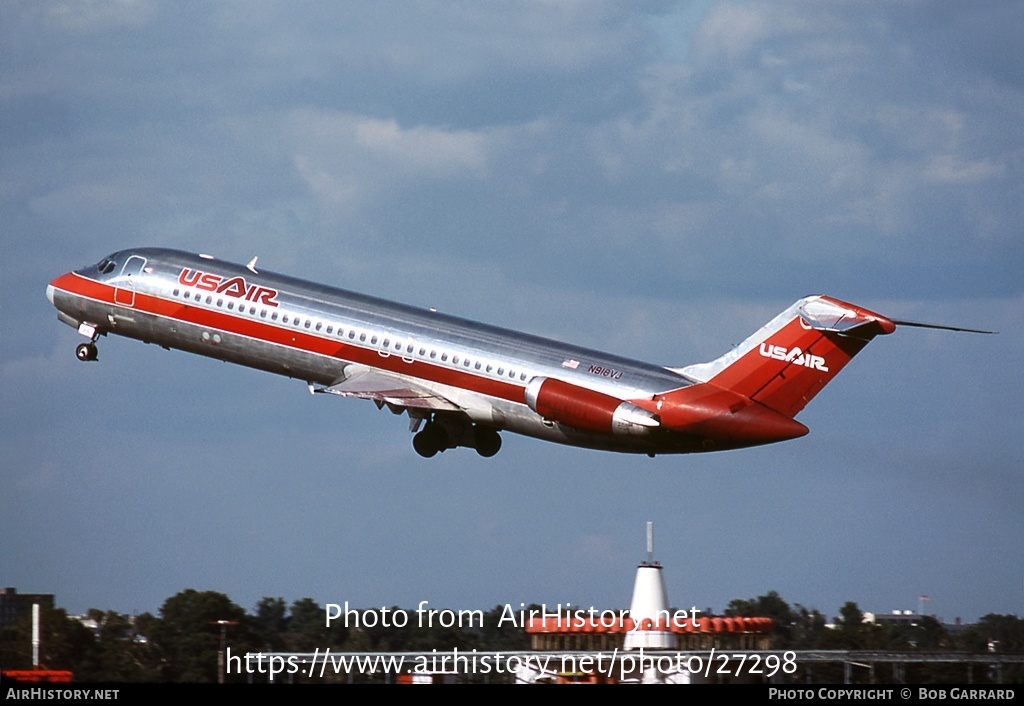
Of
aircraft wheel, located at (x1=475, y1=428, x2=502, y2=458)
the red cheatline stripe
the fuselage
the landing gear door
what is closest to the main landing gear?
aircraft wheel, located at (x1=475, y1=428, x2=502, y2=458)

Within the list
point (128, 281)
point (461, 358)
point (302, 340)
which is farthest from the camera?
point (128, 281)

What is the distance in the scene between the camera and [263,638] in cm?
5203

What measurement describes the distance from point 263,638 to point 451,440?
982 centimetres

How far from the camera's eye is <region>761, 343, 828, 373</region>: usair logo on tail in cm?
4197

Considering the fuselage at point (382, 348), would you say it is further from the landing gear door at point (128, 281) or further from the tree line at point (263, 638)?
the tree line at point (263, 638)

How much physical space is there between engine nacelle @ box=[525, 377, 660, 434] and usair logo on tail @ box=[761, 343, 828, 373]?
3.78 metres

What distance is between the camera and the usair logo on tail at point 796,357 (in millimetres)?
41969

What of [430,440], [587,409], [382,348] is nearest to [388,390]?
[382,348]

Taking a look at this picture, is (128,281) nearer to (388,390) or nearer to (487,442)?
(388,390)

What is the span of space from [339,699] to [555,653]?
14074 mm

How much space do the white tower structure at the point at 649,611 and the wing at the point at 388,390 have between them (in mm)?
8132

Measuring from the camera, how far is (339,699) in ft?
92.5

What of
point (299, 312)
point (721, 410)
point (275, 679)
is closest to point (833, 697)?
point (721, 410)

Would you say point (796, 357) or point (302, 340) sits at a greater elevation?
point (302, 340)
